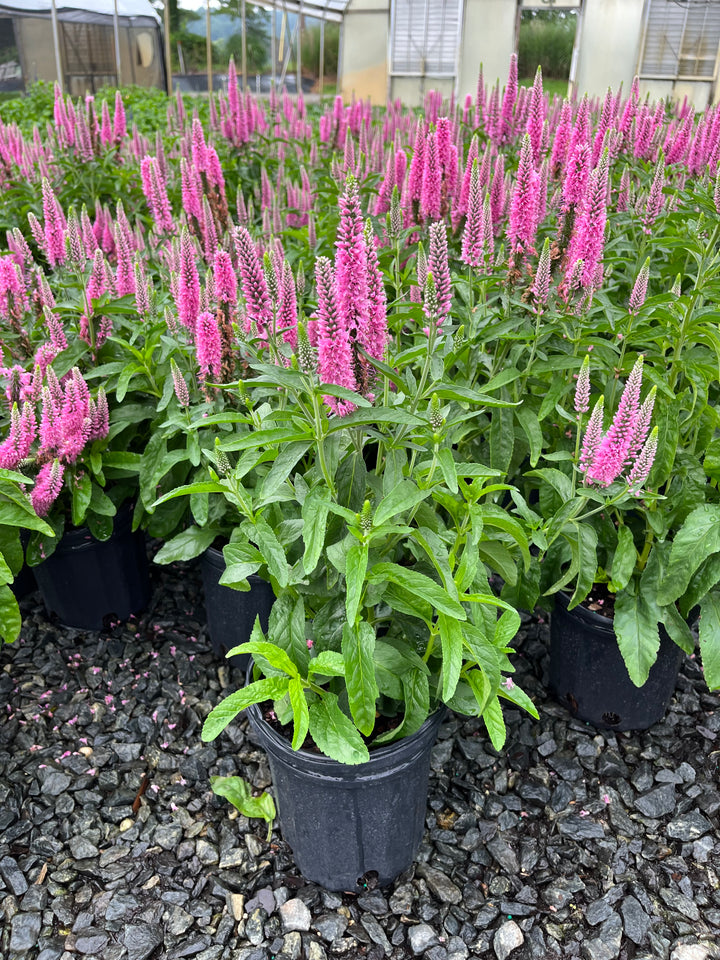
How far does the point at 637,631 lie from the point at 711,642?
0.77 feet

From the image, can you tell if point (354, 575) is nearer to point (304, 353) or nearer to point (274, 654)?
point (274, 654)

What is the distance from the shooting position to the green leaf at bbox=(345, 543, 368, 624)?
1.70 meters

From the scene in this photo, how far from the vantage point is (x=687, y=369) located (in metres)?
2.58

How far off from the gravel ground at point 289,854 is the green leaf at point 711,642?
53 cm

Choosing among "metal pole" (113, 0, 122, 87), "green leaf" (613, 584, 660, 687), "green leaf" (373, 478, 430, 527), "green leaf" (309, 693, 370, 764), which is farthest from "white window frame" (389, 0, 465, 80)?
"green leaf" (309, 693, 370, 764)

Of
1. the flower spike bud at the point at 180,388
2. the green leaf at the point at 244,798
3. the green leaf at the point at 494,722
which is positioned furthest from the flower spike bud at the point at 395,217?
the green leaf at the point at 244,798

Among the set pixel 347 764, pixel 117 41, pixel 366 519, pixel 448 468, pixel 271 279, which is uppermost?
pixel 117 41

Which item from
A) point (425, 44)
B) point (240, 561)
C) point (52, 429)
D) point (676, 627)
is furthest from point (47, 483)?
point (425, 44)

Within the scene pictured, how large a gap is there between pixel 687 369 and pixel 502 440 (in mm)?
690

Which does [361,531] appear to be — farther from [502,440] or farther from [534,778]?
[534,778]

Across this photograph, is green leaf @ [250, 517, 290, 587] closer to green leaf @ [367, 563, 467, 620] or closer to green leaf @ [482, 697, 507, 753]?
green leaf @ [367, 563, 467, 620]

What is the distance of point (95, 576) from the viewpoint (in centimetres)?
321

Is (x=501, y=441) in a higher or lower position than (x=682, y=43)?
lower

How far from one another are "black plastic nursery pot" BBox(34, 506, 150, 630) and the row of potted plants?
25 mm
